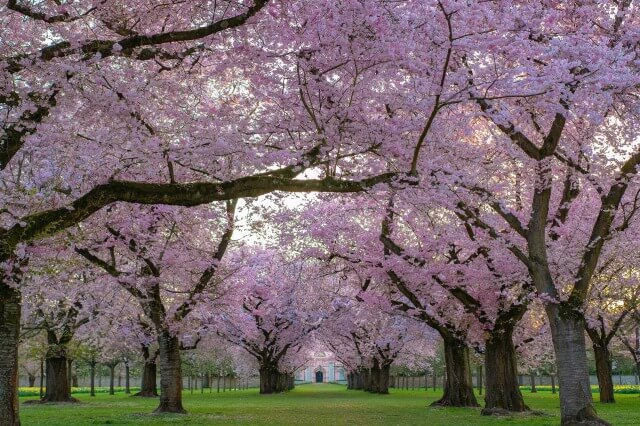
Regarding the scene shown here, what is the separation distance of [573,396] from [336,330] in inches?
1219

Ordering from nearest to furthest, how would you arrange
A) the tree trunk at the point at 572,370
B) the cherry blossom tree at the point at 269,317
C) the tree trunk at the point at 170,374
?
the tree trunk at the point at 572,370 → the tree trunk at the point at 170,374 → the cherry blossom tree at the point at 269,317

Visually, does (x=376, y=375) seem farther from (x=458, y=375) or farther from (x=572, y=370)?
(x=572, y=370)

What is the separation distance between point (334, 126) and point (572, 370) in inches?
304

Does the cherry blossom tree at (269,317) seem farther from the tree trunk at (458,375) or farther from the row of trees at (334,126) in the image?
the row of trees at (334,126)

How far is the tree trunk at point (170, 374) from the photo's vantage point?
70.6 feet

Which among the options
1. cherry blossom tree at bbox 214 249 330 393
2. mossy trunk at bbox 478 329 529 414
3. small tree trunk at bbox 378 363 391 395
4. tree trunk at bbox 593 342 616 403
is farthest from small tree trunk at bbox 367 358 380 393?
mossy trunk at bbox 478 329 529 414

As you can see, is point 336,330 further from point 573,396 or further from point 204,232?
point 573,396

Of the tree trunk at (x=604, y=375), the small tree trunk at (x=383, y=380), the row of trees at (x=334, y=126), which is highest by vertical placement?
the row of trees at (x=334, y=126)

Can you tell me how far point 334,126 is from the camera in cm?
1151

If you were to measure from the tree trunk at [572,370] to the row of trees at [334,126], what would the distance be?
33 mm

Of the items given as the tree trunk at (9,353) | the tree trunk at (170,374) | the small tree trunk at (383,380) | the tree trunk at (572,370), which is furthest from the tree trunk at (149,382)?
the tree trunk at (572,370)

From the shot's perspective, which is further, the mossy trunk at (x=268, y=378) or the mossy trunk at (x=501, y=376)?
the mossy trunk at (x=268, y=378)

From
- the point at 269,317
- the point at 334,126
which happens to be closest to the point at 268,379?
the point at 269,317

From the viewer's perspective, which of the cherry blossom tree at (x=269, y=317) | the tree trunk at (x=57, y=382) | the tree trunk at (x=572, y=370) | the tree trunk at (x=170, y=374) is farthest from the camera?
the cherry blossom tree at (x=269, y=317)
